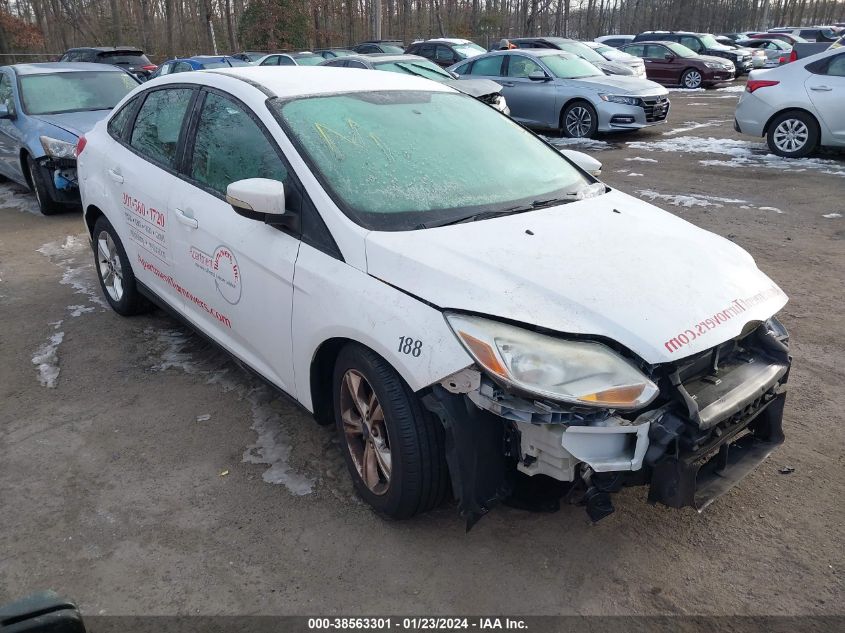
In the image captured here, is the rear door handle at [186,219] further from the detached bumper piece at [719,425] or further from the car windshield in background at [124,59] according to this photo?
the car windshield in background at [124,59]

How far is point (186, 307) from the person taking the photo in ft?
12.9

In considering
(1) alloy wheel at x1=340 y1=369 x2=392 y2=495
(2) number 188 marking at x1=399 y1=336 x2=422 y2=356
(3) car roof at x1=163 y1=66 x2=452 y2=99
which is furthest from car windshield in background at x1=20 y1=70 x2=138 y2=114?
(2) number 188 marking at x1=399 y1=336 x2=422 y2=356

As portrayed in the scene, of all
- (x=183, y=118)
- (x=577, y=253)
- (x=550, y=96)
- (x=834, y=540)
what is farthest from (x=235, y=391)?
(x=550, y=96)

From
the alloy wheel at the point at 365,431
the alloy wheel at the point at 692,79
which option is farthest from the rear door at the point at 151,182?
the alloy wheel at the point at 692,79

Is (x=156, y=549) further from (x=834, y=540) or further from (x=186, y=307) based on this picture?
(x=834, y=540)

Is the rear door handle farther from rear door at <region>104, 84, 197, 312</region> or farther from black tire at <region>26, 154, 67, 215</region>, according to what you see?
black tire at <region>26, 154, 67, 215</region>

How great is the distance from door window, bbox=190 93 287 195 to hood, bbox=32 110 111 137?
4933 mm

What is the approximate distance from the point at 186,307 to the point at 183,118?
42.2 inches

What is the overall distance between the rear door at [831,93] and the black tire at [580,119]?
3.42 m

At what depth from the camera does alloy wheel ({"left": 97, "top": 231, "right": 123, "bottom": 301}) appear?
483 cm

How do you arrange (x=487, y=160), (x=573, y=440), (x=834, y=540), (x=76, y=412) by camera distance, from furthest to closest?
(x=76, y=412)
(x=487, y=160)
(x=834, y=540)
(x=573, y=440)

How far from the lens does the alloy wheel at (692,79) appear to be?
21.1 meters

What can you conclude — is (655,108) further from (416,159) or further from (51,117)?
(416,159)

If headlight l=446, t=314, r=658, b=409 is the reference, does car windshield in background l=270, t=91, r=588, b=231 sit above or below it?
above
